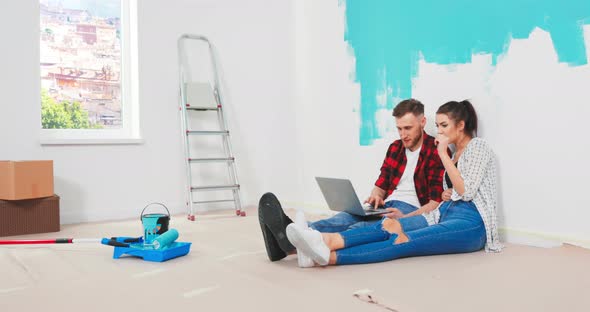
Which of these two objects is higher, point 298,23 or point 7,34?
point 298,23

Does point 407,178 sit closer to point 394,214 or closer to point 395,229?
point 394,214

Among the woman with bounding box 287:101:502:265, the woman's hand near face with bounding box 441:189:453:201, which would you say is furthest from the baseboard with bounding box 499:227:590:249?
the woman's hand near face with bounding box 441:189:453:201

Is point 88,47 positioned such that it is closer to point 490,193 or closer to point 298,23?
point 298,23

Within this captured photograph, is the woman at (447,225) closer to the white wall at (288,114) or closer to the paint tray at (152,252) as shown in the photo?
the white wall at (288,114)

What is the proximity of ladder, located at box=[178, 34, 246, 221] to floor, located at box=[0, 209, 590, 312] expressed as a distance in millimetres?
1333

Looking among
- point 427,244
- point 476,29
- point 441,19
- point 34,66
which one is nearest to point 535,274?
point 427,244

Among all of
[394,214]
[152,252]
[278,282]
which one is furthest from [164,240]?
[394,214]

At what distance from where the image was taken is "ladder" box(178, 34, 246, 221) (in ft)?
12.9

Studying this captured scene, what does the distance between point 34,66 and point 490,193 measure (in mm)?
2892

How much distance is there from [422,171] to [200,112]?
210cm

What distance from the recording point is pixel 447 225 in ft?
7.47

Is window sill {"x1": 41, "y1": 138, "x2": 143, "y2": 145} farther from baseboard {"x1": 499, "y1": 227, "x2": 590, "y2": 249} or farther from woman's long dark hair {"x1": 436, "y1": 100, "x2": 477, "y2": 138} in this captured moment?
baseboard {"x1": 499, "y1": 227, "x2": 590, "y2": 249}

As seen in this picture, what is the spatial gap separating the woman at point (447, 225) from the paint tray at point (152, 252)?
629mm

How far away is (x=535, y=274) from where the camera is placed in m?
2.06
